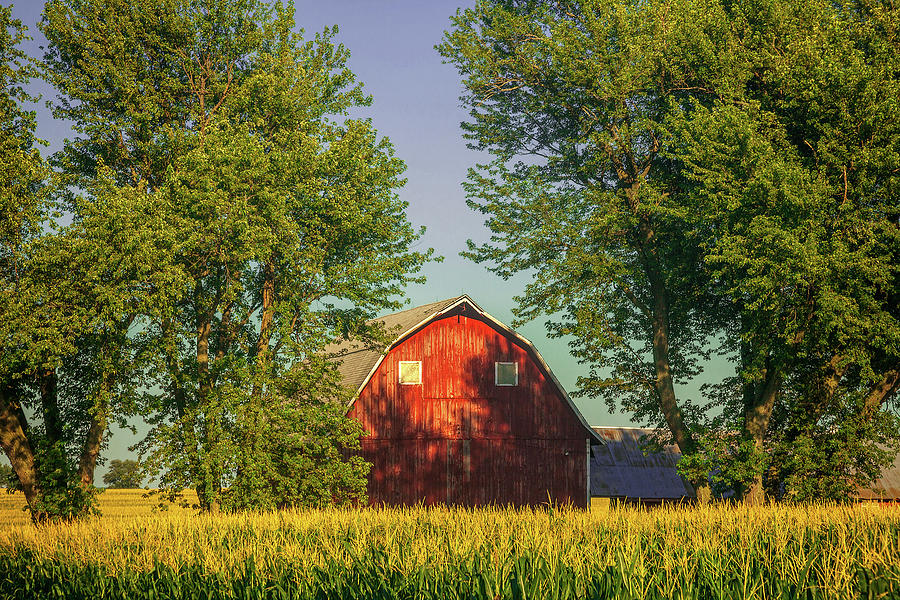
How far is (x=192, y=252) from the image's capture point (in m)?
27.8

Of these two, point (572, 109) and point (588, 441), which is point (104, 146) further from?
point (588, 441)

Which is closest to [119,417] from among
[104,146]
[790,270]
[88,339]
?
[88,339]

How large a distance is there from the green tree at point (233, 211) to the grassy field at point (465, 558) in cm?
905

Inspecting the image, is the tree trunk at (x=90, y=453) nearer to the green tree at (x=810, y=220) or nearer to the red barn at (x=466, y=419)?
the red barn at (x=466, y=419)

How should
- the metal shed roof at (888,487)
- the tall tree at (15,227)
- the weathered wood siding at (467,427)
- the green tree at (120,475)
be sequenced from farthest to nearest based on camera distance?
the green tree at (120,475)
the metal shed roof at (888,487)
the weathered wood siding at (467,427)
the tall tree at (15,227)

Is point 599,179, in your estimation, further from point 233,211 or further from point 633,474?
point 633,474

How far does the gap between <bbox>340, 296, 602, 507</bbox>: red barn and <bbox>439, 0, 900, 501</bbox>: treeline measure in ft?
14.7

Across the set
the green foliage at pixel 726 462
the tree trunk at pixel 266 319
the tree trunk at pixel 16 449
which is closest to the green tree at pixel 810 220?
the green foliage at pixel 726 462

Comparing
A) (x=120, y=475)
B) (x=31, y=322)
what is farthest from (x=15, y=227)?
(x=120, y=475)

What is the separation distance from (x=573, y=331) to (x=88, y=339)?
16235 millimetres

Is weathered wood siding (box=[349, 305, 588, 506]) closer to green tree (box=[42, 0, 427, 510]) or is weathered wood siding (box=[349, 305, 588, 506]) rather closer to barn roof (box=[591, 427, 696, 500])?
green tree (box=[42, 0, 427, 510])

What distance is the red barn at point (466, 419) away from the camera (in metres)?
32.6

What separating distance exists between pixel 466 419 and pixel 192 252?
13.0m

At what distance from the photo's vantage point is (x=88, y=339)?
2475 cm
